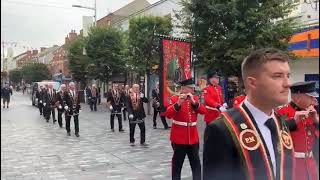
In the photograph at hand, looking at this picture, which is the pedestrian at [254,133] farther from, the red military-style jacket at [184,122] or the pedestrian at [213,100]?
the pedestrian at [213,100]

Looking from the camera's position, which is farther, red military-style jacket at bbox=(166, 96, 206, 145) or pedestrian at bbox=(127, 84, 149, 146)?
pedestrian at bbox=(127, 84, 149, 146)

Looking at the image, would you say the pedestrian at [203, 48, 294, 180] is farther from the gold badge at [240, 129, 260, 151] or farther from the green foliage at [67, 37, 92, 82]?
the green foliage at [67, 37, 92, 82]

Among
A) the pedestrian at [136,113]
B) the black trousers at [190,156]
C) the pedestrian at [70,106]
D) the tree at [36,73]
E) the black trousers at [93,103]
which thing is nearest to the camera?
the black trousers at [190,156]

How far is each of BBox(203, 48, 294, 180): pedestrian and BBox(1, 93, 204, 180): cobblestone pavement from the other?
4.45 meters

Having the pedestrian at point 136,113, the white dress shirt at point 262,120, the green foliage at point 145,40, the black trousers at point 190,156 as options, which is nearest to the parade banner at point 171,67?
the pedestrian at point 136,113

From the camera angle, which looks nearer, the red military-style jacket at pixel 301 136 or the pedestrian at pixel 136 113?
the red military-style jacket at pixel 301 136

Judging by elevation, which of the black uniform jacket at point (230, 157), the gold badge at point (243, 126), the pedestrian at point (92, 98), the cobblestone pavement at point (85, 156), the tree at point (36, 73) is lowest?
the cobblestone pavement at point (85, 156)

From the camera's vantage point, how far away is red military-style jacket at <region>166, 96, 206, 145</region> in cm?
708

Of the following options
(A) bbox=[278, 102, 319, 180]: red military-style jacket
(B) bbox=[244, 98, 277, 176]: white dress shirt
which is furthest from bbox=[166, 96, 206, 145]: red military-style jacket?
(B) bbox=[244, 98, 277, 176]: white dress shirt

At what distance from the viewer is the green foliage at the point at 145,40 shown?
78.8 ft

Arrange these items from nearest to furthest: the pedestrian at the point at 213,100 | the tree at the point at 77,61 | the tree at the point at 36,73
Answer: the pedestrian at the point at 213,100
the tree at the point at 77,61
the tree at the point at 36,73

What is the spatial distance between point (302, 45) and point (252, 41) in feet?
18.8

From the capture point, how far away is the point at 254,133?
231 centimetres

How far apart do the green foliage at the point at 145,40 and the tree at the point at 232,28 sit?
1024cm
